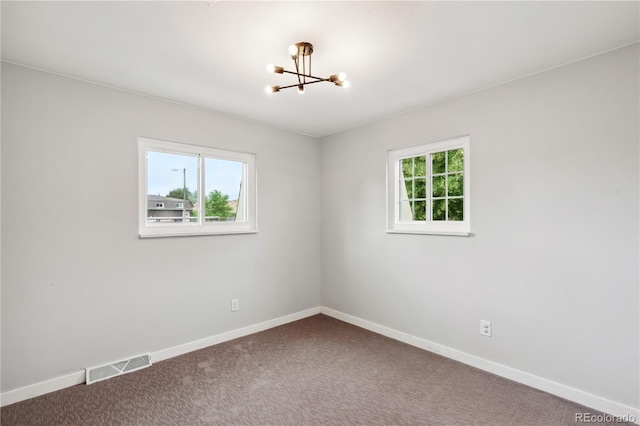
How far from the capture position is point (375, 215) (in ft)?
11.8

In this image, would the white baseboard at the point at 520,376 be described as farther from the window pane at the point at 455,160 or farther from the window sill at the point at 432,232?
the window pane at the point at 455,160

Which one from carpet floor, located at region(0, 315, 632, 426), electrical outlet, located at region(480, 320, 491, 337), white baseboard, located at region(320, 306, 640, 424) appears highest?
electrical outlet, located at region(480, 320, 491, 337)

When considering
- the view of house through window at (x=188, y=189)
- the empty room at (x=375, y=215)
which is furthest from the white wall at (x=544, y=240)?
the view of house through window at (x=188, y=189)

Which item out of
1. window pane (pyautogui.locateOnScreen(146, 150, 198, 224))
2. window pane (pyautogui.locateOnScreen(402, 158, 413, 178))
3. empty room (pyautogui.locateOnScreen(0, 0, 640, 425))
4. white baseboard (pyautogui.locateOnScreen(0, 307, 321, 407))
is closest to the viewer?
empty room (pyautogui.locateOnScreen(0, 0, 640, 425))

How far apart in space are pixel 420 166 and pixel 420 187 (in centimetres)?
22

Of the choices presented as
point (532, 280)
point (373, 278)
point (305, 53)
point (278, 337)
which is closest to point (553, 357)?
point (532, 280)

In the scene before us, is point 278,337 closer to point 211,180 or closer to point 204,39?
point 211,180

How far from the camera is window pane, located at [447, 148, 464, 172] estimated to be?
2.95m

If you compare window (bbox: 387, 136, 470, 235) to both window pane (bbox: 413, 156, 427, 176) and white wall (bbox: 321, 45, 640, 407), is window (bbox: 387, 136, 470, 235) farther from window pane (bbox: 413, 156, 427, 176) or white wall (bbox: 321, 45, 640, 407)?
white wall (bbox: 321, 45, 640, 407)

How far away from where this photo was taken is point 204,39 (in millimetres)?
1951

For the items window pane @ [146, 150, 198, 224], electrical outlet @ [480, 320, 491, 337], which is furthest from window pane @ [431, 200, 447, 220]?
window pane @ [146, 150, 198, 224]

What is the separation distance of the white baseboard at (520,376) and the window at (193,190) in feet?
6.59

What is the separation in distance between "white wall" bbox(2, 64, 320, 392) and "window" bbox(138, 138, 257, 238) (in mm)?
99

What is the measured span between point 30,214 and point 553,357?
403 cm
